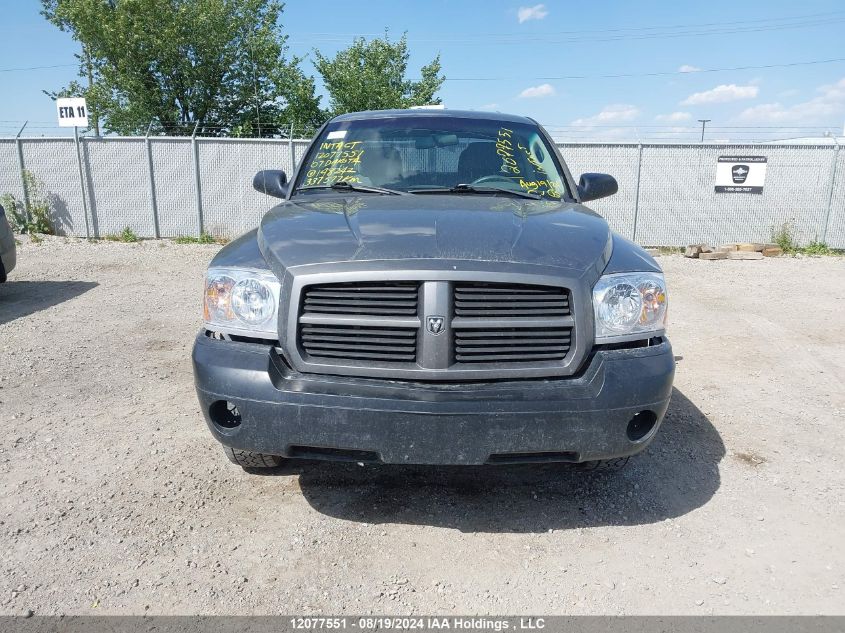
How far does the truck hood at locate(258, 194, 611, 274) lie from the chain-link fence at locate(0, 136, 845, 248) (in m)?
10.6

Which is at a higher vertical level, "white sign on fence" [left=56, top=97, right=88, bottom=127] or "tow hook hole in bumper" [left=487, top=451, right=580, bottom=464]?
"white sign on fence" [left=56, top=97, right=88, bottom=127]

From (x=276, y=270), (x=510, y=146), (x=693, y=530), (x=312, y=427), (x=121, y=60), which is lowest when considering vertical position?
(x=693, y=530)

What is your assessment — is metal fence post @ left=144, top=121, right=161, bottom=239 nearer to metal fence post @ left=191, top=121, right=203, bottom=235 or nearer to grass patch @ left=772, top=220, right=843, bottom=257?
metal fence post @ left=191, top=121, right=203, bottom=235

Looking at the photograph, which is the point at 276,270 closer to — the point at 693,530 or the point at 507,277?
the point at 507,277

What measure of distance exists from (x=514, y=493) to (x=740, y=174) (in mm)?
12141

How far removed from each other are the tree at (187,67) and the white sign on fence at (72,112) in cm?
1026

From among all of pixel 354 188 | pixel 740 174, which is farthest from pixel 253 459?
pixel 740 174

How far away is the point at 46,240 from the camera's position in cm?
1329

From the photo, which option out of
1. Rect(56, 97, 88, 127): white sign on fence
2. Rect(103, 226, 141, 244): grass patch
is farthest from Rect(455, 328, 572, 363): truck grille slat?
Rect(103, 226, 141, 244): grass patch

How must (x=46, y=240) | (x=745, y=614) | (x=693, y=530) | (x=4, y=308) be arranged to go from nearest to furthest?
(x=745, y=614), (x=693, y=530), (x=4, y=308), (x=46, y=240)

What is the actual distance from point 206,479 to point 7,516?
2.84 ft

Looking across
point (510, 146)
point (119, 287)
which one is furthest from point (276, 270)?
point (119, 287)

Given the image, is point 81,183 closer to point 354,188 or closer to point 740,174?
point 354,188

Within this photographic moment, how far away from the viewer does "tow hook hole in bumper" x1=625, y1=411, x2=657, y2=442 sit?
2.56 m
